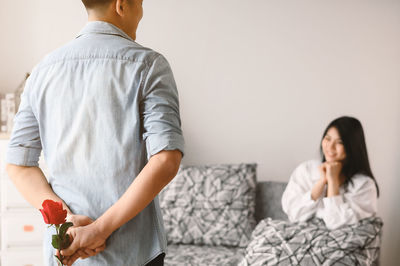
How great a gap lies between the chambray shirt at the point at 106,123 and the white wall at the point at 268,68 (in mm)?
2093

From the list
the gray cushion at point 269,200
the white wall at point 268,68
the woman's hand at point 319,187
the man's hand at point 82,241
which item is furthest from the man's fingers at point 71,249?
the white wall at point 268,68

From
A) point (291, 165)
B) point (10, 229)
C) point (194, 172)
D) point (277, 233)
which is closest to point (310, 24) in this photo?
point (291, 165)

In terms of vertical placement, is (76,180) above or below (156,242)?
above

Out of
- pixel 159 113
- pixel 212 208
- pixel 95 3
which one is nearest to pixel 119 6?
pixel 95 3

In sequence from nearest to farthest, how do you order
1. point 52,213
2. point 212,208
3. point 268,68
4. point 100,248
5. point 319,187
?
point 52,213 → point 100,248 → point 319,187 → point 212,208 → point 268,68

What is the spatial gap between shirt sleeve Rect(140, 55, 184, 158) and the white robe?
1.56 meters

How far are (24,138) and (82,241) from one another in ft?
0.95

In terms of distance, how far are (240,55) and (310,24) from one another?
0.50m

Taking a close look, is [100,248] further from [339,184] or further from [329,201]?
[339,184]

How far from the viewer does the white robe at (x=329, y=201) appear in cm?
222

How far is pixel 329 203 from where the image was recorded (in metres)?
2.26

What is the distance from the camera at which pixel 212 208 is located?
2574 millimetres

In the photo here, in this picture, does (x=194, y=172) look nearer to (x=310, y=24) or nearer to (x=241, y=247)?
(x=241, y=247)

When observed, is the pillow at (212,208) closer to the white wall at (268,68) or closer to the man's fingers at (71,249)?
the white wall at (268,68)
